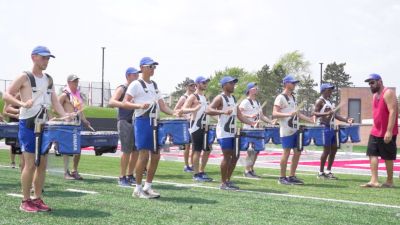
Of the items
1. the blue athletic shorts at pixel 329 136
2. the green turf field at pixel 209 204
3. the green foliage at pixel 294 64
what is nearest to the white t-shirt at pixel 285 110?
the green turf field at pixel 209 204

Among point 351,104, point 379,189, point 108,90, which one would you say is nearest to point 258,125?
point 379,189

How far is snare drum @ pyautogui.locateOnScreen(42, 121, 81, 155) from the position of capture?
726cm

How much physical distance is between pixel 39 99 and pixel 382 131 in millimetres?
6406

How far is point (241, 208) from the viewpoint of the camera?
7.82m

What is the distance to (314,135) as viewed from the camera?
11.6 metres

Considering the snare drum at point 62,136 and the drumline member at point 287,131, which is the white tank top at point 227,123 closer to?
the drumline member at point 287,131

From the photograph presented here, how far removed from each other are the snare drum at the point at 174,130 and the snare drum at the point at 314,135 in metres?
2.78

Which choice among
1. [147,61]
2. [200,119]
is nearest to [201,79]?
[200,119]

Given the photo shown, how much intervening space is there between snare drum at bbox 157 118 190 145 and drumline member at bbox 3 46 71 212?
6.56 ft

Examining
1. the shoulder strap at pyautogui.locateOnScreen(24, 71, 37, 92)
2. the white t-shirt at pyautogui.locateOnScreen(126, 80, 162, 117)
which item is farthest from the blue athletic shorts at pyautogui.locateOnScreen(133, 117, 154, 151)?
the shoulder strap at pyautogui.locateOnScreen(24, 71, 37, 92)

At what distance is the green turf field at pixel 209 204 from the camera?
692cm

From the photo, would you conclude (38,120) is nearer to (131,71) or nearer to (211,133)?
(131,71)

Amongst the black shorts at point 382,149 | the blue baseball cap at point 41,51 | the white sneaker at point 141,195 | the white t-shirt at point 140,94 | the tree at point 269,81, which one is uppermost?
the tree at point 269,81

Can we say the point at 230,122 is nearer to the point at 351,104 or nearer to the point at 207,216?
the point at 207,216
